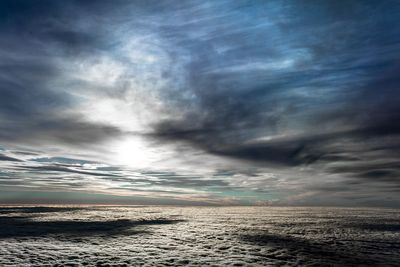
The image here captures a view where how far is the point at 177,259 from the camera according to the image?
2073 centimetres

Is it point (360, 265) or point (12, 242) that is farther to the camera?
point (12, 242)

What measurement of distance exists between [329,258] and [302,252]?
2.82 metres

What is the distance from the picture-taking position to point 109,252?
2319 cm

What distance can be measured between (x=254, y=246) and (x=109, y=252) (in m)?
13.4

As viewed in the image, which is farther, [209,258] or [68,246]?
[68,246]

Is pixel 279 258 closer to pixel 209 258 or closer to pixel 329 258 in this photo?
pixel 329 258

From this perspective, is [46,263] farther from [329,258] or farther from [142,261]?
[329,258]

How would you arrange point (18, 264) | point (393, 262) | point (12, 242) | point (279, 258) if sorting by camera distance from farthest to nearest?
point (12, 242)
point (279, 258)
point (393, 262)
point (18, 264)

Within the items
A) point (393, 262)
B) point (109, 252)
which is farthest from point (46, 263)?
point (393, 262)

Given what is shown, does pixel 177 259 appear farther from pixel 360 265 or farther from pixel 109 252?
pixel 360 265

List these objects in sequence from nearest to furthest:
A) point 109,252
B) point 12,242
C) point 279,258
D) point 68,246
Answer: point 279,258 < point 109,252 < point 68,246 < point 12,242

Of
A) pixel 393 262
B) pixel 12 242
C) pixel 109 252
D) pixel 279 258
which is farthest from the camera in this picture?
pixel 12 242

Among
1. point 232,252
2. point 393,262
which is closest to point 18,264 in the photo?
point 232,252

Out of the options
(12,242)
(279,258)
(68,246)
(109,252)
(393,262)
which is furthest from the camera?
(12,242)
